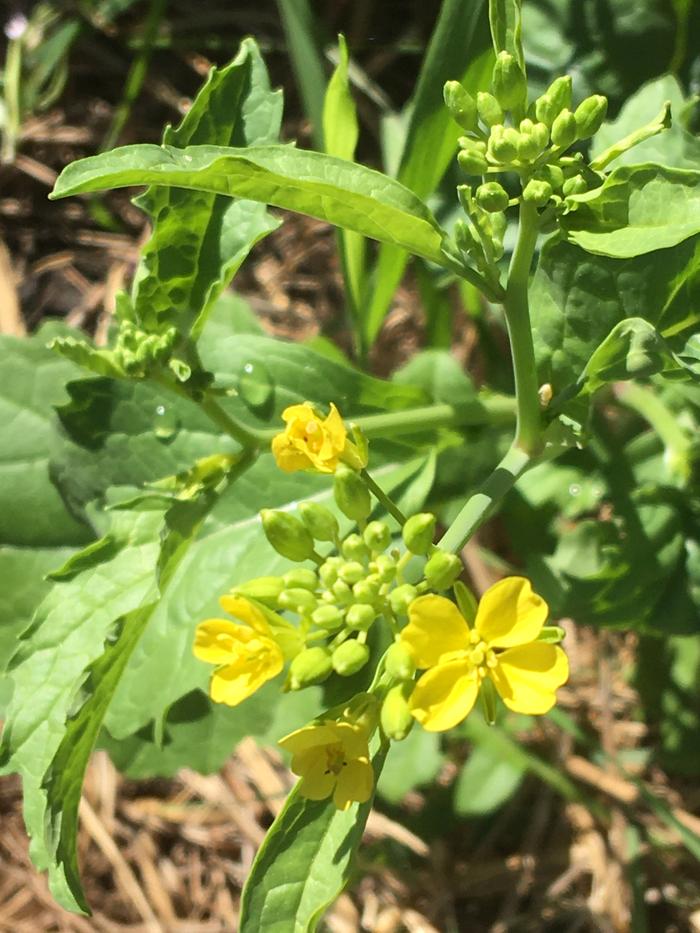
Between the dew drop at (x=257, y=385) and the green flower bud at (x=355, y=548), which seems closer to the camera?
the green flower bud at (x=355, y=548)

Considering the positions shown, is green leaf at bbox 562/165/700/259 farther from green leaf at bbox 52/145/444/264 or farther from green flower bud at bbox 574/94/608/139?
green leaf at bbox 52/145/444/264

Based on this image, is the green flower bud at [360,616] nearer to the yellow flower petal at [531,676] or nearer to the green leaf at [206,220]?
the yellow flower petal at [531,676]

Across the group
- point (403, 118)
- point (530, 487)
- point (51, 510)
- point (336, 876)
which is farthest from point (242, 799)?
point (403, 118)

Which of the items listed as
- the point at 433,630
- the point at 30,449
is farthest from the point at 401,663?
the point at 30,449

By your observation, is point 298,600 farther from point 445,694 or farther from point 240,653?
point 445,694

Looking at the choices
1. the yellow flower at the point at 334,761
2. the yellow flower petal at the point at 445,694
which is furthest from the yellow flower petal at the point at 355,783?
the yellow flower petal at the point at 445,694

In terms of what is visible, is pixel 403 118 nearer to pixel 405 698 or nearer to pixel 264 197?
pixel 264 197
